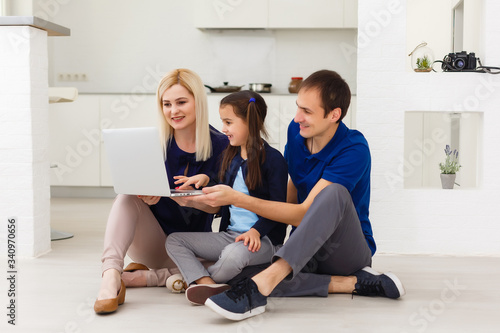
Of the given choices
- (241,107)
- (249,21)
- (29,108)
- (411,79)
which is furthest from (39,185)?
(249,21)

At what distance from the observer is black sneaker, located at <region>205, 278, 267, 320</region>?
1.96m

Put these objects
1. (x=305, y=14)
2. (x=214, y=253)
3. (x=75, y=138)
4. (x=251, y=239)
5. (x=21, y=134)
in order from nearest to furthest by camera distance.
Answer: (x=251, y=239) → (x=214, y=253) → (x=21, y=134) → (x=75, y=138) → (x=305, y=14)

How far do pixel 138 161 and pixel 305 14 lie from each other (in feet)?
12.2

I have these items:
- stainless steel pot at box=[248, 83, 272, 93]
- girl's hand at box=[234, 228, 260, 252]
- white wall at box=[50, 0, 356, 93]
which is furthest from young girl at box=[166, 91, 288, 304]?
white wall at box=[50, 0, 356, 93]

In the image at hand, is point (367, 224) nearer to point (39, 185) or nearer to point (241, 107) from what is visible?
point (241, 107)

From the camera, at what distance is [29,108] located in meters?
3.02

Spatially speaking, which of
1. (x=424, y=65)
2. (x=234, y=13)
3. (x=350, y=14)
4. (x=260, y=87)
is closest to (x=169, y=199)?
(x=424, y=65)

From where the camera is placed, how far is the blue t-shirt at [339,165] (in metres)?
2.19

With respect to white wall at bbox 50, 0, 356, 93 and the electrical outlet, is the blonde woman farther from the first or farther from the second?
the electrical outlet

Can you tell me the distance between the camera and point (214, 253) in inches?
90.3

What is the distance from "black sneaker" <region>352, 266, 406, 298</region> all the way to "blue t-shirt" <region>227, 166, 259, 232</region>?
1.52ft

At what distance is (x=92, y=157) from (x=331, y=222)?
12.1 feet

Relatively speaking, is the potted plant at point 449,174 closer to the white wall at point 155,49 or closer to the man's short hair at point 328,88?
the man's short hair at point 328,88

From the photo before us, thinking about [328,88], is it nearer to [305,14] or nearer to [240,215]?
[240,215]
